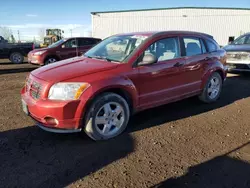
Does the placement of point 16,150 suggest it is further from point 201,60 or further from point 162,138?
point 201,60

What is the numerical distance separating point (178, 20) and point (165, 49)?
27612 millimetres

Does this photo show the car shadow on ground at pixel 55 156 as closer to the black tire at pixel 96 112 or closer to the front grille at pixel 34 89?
the black tire at pixel 96 112

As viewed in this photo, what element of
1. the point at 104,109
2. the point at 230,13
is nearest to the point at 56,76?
the point at 104,109

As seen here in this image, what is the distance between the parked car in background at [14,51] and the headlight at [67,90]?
41.1 ft

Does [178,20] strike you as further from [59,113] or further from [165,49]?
[59,113]

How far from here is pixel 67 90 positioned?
3572 mm

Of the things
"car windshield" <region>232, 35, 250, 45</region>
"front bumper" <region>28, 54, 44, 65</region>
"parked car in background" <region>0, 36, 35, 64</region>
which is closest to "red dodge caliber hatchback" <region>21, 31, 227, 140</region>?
"car windshield" <region>232, 35, 250, 45</region>

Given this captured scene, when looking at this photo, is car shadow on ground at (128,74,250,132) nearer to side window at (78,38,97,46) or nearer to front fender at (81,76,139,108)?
front fender at (81,76,139,108)

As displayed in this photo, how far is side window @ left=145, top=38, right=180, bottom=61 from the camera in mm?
4567

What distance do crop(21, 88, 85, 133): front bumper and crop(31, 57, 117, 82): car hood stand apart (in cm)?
38

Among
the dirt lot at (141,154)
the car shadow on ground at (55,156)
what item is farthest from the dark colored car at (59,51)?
the car shadow on ground at (55,156)

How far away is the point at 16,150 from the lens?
361 centimetres

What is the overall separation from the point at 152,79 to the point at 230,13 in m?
30.1

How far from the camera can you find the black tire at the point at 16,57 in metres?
14.7
